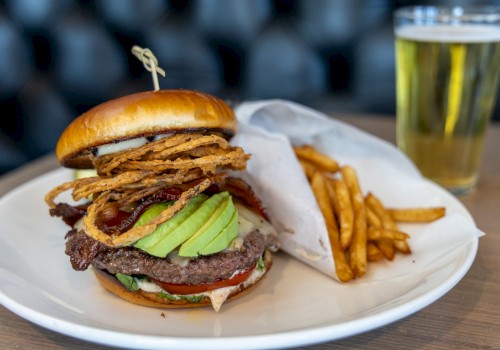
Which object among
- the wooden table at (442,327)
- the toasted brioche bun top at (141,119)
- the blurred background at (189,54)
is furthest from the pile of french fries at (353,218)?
the blurred background at (189,54)

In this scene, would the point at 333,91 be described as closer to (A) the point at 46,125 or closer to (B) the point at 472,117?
(B) the point at 472,117

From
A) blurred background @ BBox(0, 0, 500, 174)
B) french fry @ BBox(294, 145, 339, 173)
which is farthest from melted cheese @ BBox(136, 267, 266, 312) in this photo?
blurred background @ BBox(0, 0, 500, 174)

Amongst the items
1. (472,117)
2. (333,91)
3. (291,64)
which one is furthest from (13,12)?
(472,117)

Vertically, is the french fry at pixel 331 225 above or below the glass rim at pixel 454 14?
below

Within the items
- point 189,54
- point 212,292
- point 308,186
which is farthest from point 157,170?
point 189,54

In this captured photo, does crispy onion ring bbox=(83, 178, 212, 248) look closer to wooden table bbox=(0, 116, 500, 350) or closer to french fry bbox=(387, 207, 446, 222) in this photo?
wooden table bbox=(0, 116, 500, 350)

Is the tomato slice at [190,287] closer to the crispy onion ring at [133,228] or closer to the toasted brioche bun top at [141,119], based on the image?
the crispy onion ring at [133,228]
